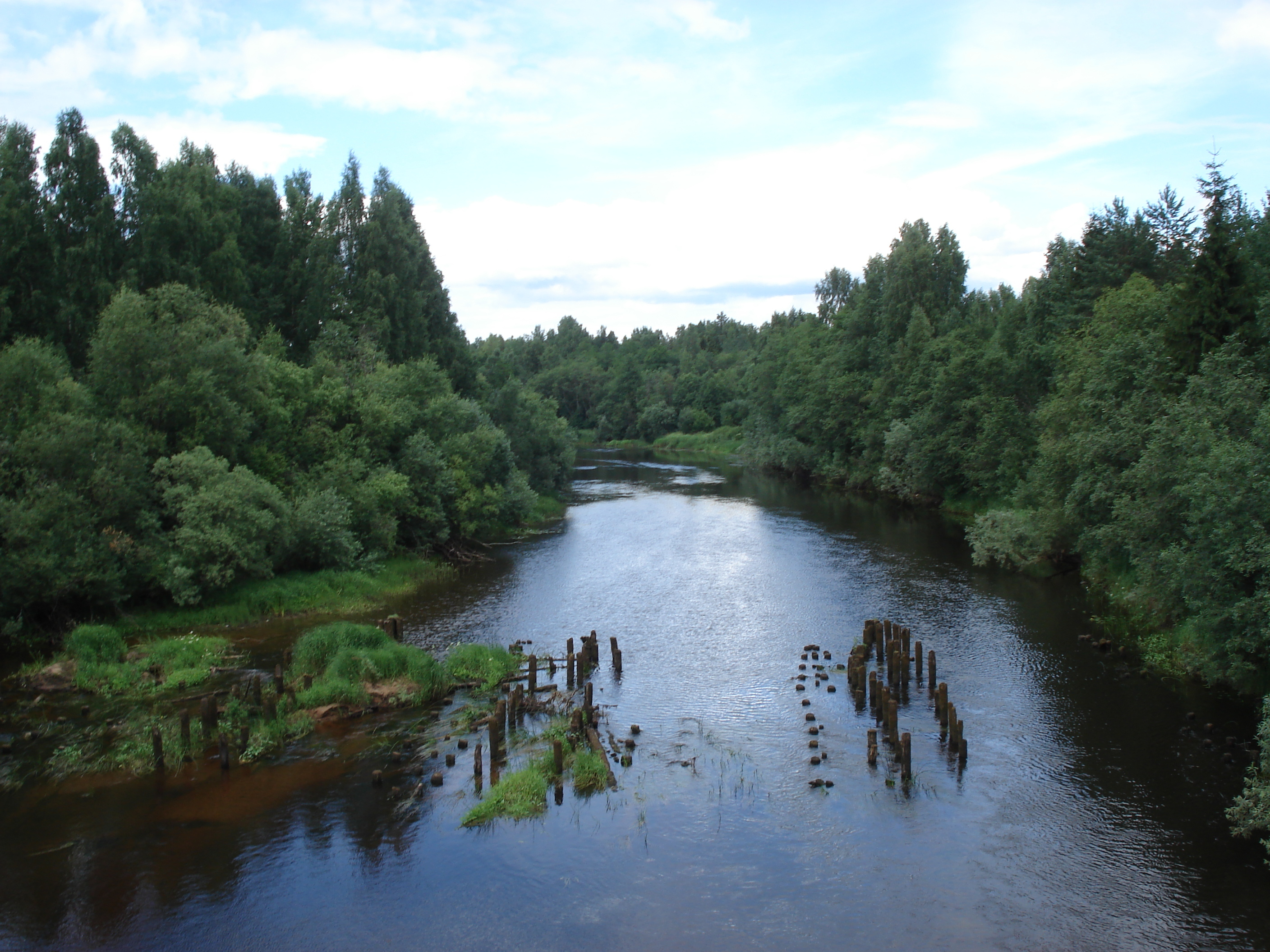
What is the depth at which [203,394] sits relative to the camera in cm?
3728

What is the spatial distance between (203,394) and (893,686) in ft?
97.9

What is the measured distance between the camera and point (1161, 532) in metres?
28.8

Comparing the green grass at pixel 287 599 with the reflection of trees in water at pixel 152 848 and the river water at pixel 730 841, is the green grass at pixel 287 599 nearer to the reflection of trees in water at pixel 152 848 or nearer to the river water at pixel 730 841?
the river water at pixel 730 841

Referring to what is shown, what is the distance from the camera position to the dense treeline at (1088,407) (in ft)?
82.0

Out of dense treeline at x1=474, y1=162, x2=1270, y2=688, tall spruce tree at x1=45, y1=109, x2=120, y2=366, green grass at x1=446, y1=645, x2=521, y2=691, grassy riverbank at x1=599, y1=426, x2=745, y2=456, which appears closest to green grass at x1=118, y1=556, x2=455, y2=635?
green grass at x1=446, y1=645, x2=521, y2=691

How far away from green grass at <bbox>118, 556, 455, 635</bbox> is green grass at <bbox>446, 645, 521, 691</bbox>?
9.77 metres

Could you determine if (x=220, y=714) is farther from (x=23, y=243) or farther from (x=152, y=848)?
(x=23, y=243)

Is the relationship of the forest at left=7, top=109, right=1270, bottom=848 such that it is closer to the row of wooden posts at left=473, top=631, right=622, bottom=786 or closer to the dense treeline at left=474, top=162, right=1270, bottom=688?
the dense treeline at left=474, top=162, right=1270, bottom=688

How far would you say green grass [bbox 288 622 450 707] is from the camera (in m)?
25.9

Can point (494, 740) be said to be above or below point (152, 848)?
above

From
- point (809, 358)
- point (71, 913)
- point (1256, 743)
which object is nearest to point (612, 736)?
point (71, 913)

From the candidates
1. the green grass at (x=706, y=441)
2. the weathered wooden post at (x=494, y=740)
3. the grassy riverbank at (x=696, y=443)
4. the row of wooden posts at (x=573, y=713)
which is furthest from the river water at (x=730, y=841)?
the green grass at (x=706, y=441)

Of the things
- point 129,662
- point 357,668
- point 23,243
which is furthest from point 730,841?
point 23,243

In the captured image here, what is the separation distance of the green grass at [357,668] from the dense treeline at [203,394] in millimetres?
8525
